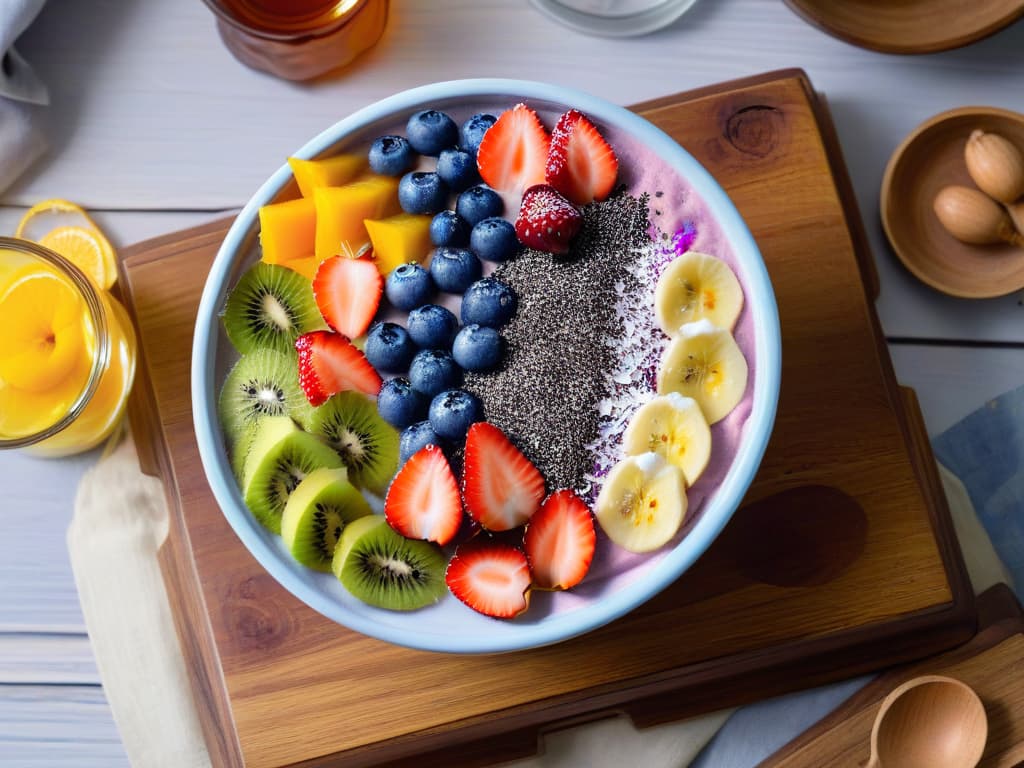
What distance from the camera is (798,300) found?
1111 millimetres

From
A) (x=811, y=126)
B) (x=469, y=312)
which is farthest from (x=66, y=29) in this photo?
(x=811, y=126)

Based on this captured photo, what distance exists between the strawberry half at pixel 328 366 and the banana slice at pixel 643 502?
0.25 m

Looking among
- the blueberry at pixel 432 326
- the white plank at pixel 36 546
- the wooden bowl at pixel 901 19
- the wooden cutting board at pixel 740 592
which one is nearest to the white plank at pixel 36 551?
the white plank at pixel 36 546

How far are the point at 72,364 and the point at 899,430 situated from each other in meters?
0.92

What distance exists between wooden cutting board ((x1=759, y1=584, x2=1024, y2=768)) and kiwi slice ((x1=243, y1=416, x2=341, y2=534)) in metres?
0.60

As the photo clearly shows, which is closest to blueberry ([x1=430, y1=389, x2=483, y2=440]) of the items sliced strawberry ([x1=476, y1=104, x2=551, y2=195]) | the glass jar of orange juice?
sliced strawberry ([x1=476, y1=104, x2=551, y2=195])

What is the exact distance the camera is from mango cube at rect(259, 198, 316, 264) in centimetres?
97

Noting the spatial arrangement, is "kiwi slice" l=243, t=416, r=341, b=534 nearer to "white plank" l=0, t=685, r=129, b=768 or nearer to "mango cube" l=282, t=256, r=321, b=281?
"mango cube" l=282, t=256, r=321, b=281

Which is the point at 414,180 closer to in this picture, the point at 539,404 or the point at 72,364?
the point at 539,404

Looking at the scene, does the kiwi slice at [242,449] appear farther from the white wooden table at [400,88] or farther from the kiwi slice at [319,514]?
the white wooden table at [400,88]

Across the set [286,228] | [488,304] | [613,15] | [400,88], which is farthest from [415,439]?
[613,15]

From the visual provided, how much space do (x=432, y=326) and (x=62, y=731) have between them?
0.74 m

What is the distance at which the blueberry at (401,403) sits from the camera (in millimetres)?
940

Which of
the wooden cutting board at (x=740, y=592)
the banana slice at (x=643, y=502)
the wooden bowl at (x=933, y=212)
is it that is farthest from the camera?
the wooden bowl at (x=933, y=212)
